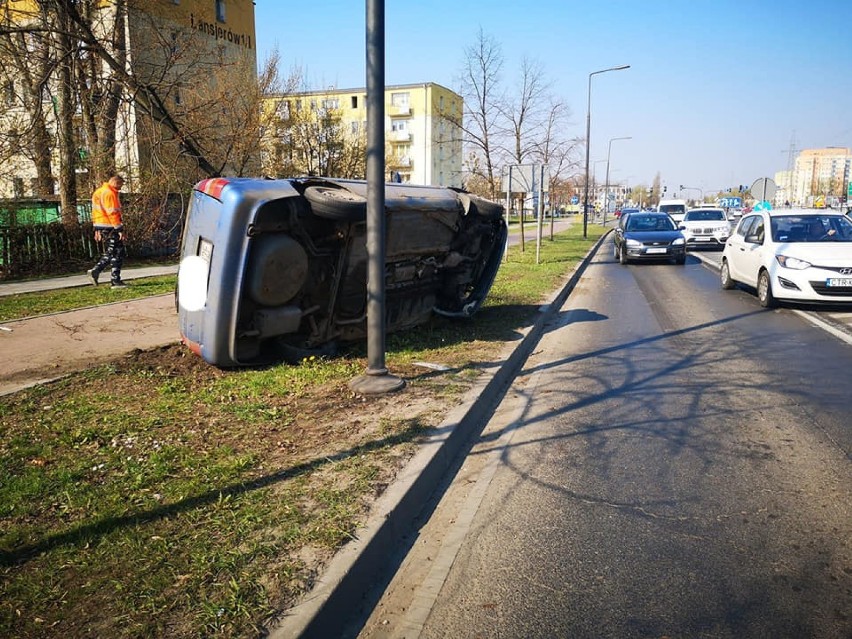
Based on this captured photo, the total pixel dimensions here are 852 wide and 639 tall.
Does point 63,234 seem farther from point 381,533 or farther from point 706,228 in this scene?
point 706,228

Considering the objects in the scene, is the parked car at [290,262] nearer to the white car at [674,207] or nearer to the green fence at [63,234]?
the green fence at [63,234]

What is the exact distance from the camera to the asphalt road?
2.74 m

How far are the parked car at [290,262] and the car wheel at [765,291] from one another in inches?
253

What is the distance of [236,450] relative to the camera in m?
4.23

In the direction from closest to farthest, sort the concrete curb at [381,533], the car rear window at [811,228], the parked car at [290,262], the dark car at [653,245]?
the concrete curb at [381,533]
the parked car at [290,262]
the car rear window at [811,228]
the dark car at [653,245]

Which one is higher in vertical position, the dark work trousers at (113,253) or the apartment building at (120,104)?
the apartment building at (120,104)

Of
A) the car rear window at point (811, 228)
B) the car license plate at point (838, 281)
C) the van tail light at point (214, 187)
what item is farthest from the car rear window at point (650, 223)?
the van tail light at point (214, 187)

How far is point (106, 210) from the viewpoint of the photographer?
11.4 meters

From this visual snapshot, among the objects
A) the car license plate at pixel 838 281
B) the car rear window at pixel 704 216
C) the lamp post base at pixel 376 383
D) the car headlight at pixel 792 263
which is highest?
the car rear window at pixel 704 216

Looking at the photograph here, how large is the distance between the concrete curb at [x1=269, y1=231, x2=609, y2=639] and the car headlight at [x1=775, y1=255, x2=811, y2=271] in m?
7.12

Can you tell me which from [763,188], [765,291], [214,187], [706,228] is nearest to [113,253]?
[214,187]

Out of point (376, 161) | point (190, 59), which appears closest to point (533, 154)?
point (190, 59)

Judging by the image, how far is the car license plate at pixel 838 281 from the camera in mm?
9828

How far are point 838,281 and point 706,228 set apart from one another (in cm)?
1841
